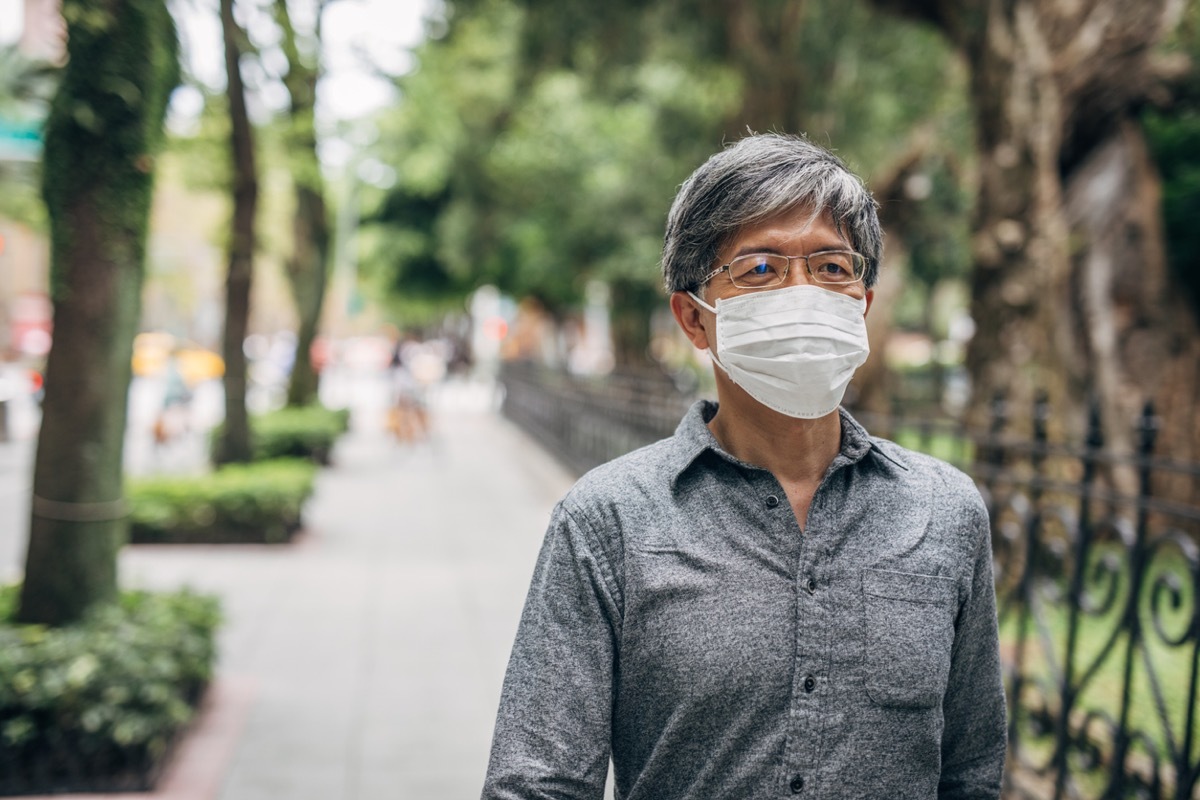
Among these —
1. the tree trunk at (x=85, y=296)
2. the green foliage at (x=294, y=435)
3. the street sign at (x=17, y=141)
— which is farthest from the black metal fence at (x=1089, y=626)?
the green foliage at (x=294, y=435)

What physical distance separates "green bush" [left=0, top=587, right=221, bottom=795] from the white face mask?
3.75 m

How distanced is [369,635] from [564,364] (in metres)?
13.1

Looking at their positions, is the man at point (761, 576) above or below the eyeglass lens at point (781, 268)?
below

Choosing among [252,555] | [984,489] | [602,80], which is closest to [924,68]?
[602,80]

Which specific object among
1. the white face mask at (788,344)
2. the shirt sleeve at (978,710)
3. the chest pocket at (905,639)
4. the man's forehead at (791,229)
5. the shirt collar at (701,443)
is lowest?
the shirt sleeve at (978,710)

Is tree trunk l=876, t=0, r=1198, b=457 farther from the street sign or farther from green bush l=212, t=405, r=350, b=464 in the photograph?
green bush l=212, t=405, r=350, b=464

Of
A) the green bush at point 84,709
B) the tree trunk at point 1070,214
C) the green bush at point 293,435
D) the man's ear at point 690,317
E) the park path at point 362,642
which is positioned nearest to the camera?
the man's ear at point 690,317

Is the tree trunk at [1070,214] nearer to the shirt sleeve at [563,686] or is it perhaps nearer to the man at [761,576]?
the man at [761,576]

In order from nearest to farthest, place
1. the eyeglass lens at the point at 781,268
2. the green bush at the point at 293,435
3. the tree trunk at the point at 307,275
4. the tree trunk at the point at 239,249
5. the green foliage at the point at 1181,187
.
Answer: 1. the eyeglass lens at the point at 781,268
2. the green foliage at the point at 1181,187
3. the tree trunk at the point at 239,249
4. the green bush at the point at 293,435
5. the tree trunk at the point at 307,275

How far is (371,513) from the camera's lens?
41.9ft

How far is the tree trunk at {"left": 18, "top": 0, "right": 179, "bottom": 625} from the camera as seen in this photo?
5285 millimetres

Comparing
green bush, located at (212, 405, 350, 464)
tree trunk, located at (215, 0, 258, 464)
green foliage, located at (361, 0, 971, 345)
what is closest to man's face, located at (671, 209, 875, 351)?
green foliage, located at (361, 0, 971, 345)

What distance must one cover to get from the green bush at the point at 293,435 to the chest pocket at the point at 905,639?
14179 millimetres

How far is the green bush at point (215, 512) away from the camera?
33.9 feet
